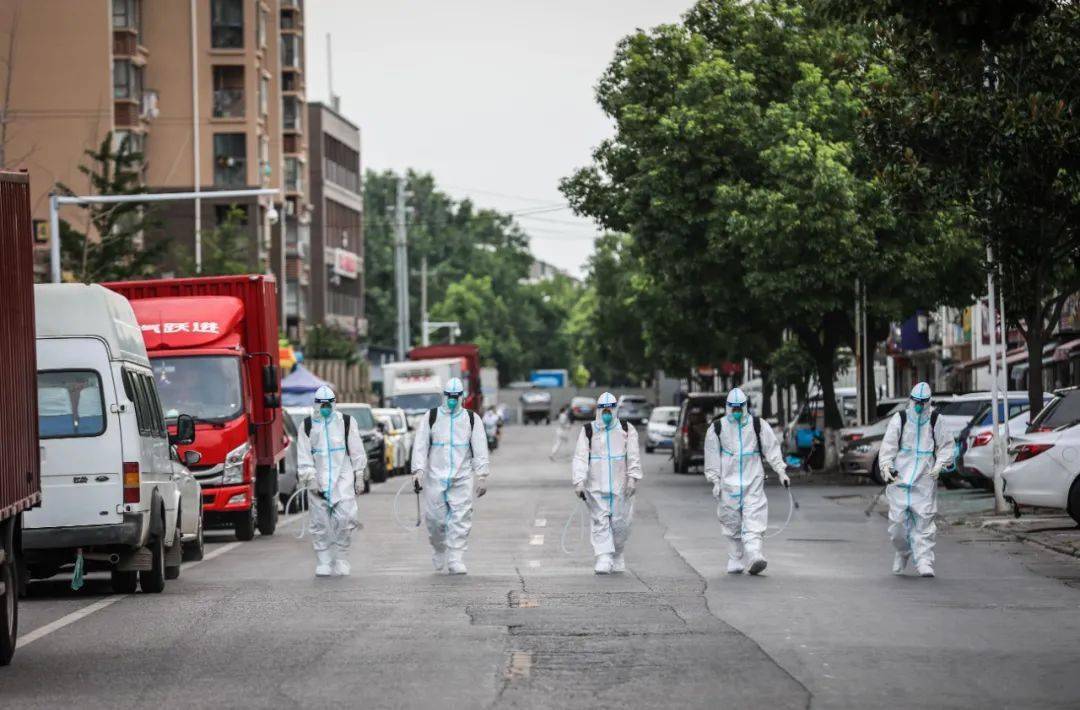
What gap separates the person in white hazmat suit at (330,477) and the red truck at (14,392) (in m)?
6.42

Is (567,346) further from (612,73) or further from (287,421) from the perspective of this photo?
(287,421)

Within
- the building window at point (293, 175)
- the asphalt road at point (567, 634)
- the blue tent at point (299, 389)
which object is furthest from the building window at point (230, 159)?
the asphalt road at point (567, 634)

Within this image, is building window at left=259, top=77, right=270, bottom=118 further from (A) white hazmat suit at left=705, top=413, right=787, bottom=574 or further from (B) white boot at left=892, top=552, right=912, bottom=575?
(B) white boot at left=892, top=552, right=912, bottom=575

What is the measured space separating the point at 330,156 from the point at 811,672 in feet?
295

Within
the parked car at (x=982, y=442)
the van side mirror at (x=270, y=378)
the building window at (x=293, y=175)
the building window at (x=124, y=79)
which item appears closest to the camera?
the van side mirror at (x=270, y=378)

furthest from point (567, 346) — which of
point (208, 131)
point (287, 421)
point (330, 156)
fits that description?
point (287, 421)

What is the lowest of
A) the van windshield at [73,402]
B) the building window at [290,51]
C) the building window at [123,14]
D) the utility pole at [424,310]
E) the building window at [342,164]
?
the van windshield at [73,402]

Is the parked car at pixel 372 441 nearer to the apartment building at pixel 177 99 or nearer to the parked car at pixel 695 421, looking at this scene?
the parked car at pixel 695 421

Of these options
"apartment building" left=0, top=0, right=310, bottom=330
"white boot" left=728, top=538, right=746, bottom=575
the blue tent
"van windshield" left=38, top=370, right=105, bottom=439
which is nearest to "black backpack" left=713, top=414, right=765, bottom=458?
"white boot" left=728, top=538, right=746, bottom=575

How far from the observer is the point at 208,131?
75562mm

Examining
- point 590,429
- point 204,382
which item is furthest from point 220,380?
point 590,429

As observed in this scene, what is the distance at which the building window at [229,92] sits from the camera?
75750mm

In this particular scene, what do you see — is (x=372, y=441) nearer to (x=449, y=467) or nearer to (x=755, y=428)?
(x=449, y=467)

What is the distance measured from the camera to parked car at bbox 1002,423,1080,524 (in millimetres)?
22844
